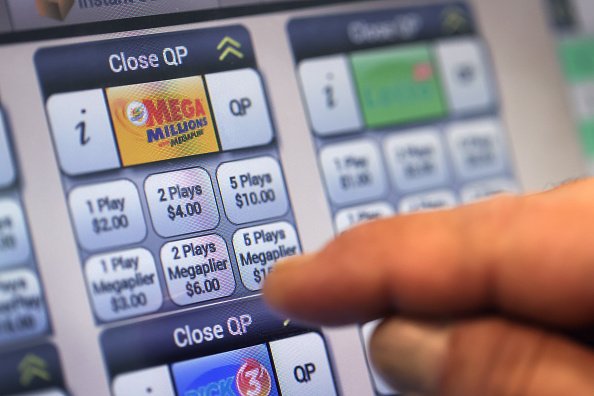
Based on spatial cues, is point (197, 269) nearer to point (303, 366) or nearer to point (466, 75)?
point (303, 366)

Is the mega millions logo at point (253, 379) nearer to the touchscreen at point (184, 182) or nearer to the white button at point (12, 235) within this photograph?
the touchscreen at point (184, 182)

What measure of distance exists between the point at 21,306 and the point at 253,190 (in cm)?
25

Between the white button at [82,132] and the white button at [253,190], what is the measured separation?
0.37 ft

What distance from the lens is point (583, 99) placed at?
1080 mm

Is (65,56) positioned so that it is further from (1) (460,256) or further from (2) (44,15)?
(1) (460,256)

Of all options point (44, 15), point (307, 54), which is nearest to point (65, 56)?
point (44, 15)

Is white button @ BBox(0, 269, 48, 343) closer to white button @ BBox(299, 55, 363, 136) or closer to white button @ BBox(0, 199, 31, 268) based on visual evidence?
white button @ BBox(0, 199, 31, 268)

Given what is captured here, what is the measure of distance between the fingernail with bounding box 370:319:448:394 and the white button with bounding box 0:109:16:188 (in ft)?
1.22

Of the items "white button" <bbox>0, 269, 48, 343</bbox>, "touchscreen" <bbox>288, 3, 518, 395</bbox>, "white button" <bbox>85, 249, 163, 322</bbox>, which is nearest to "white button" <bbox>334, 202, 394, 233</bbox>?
"touchscreen" <bbox>288, 3, 518, 395</bbox>

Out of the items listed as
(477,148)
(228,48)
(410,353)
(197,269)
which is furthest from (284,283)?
(477,148)

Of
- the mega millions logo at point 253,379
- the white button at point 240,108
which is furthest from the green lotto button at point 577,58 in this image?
the mega millions logo at point 253,379

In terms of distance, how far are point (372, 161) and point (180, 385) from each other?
32 cm

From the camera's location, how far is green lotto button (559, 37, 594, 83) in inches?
41.9

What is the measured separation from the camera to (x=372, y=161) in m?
0.91
